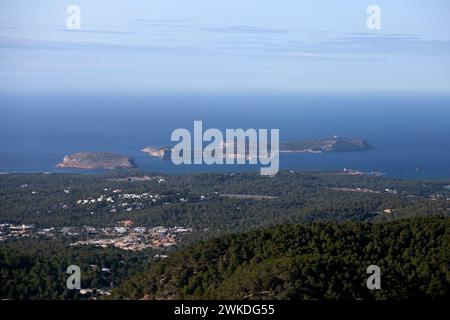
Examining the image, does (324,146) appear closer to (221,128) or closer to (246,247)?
(221,128)

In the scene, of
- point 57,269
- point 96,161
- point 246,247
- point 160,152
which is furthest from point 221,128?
point 246,247

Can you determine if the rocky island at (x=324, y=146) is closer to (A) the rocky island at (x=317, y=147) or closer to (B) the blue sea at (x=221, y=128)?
(A) the rocky island at (x=317, y=147)

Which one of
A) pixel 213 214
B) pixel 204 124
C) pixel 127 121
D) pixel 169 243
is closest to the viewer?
pixel 169 243

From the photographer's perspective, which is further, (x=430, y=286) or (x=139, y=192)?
(x=139, y=192)

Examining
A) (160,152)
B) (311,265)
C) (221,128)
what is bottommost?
(160,152)
